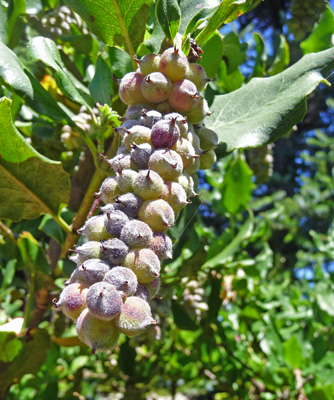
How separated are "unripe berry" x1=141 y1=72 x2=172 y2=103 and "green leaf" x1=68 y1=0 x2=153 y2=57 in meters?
0.20

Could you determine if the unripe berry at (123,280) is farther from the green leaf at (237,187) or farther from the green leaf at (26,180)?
the green leaf at (237,187)

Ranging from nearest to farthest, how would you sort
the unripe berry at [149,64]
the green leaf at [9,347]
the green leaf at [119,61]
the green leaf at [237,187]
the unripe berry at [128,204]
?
1. the unripe berry at [128,204]
2. the unripe berry at [149,64]
3. the green leaf at [119,61]
4. the green leaf at [9,347]
5. the green leaf at [237,187]

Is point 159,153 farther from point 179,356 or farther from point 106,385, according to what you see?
point 106,385

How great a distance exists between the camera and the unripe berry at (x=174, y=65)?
0.70m

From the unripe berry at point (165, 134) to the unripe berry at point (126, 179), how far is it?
0.06 m

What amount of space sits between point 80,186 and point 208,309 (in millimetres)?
559

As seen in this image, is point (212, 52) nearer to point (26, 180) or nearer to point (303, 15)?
point (26, 180)

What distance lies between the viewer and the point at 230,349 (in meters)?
1.67

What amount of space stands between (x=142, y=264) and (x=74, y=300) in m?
0.10

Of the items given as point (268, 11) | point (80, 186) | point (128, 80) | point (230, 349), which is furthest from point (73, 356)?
point (268, 11)

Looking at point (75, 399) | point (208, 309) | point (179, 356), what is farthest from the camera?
point (179, 356)

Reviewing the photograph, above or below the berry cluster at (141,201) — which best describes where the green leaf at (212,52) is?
above

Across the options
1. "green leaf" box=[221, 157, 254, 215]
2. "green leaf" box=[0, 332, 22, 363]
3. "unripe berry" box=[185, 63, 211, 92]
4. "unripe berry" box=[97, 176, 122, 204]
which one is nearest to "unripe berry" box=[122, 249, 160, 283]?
"unripe berry" box=[97, 176, 122, 204]

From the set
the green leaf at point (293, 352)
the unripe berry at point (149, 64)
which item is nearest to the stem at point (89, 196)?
the unripe berry at point (149, 64)
